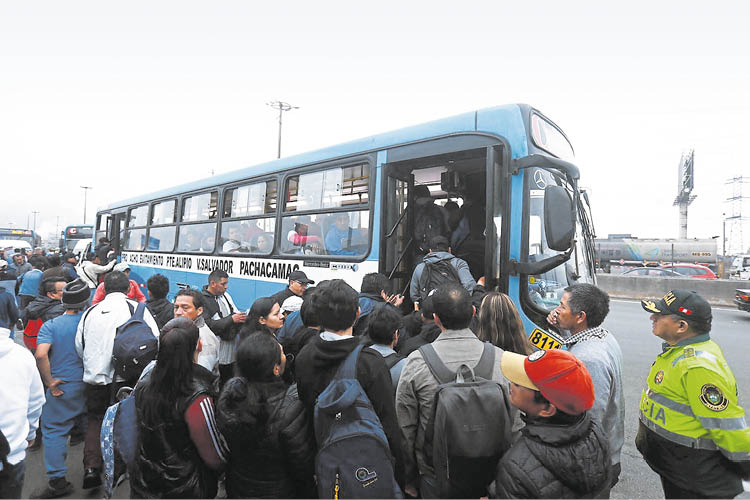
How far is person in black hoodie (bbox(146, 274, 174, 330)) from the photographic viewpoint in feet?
14.3

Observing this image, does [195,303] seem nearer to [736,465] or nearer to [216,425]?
[216,425]

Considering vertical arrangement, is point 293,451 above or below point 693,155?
below

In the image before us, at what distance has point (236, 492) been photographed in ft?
7.38

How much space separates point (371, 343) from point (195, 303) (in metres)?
1.55

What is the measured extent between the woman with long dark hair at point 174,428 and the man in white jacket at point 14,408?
56 centimetres

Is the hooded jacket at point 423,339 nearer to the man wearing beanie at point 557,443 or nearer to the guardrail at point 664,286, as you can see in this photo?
the man wearing beanie at point 557,443

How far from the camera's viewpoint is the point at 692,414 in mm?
2299

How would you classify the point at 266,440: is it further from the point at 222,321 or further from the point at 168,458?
the point at 222,321

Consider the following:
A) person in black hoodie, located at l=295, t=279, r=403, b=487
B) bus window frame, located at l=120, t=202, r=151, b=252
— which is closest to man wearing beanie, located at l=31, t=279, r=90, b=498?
person in black hoodie, located at l=295, t=279, r=403, b=487

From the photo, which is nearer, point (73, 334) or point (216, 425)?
point (216, 425)

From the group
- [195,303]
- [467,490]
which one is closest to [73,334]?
[195,303]

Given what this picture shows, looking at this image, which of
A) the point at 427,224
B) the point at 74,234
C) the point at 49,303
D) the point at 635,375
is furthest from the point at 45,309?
the point at 74,234

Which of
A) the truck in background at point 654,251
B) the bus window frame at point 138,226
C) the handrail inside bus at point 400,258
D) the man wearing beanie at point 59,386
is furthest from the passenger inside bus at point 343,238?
the truck in background at point 654,251

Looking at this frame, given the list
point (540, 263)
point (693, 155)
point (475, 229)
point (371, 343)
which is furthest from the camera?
point (693, 155)
